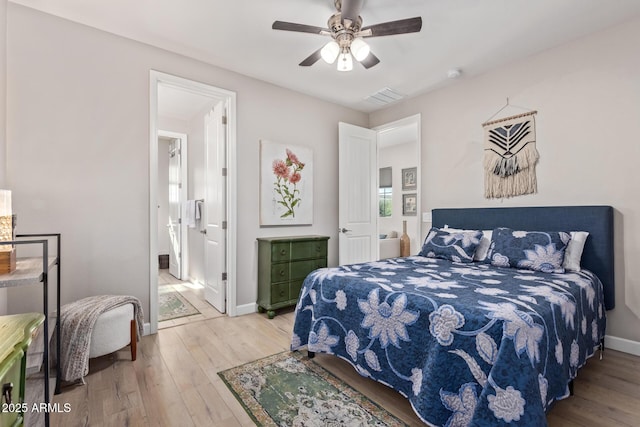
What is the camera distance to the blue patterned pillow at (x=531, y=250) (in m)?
2.38

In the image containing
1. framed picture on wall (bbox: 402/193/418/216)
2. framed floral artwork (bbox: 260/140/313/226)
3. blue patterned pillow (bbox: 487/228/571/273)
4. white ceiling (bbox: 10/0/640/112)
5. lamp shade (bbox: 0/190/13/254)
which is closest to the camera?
lamp shade (bbox: 0/190/13/254)

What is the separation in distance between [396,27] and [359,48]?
27 centimetres

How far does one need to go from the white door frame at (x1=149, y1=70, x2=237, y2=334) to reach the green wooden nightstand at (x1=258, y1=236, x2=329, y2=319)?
0.31 meters

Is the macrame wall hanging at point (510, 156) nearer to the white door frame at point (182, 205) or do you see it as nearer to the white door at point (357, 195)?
the white door at point (357, 195)

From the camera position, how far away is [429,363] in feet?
4.98

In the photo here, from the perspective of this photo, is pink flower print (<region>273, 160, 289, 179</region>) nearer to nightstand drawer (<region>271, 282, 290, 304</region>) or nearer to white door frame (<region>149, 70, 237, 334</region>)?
white door frame (<region>149, 70, 237, 334</region>)

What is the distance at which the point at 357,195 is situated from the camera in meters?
4.31

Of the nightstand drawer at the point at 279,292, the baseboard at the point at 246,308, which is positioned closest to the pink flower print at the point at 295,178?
the nightstand drawer at the point at 279,292

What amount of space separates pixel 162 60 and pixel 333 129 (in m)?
2.20

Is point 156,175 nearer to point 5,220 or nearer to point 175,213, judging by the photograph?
point 5,220

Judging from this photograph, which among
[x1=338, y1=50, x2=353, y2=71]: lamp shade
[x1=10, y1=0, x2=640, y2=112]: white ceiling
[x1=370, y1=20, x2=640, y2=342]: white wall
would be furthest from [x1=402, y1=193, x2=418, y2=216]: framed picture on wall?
[x1=338, y1=50, x2=353, y2=71]: lamp shade

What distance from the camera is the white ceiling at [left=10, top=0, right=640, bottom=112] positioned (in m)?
2.27

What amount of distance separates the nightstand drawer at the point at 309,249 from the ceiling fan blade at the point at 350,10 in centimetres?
222

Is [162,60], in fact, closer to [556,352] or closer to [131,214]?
[131,214]
